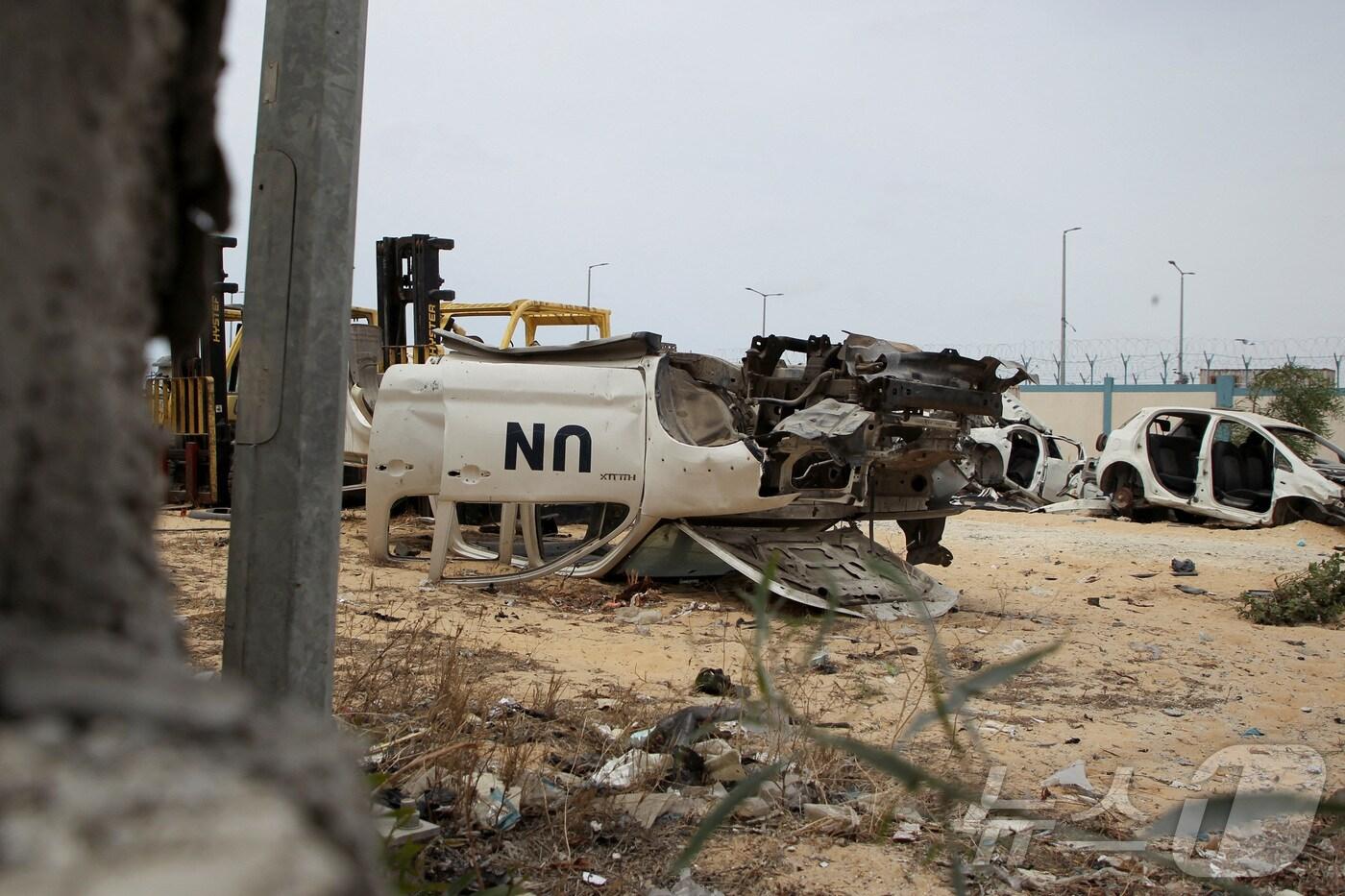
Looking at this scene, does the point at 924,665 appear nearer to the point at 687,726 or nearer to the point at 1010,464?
the point at 687,726

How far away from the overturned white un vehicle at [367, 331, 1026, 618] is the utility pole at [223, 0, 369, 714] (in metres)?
4.71

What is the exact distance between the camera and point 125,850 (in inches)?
19.2

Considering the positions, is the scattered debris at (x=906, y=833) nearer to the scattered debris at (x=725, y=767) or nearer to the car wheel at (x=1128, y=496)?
the scattered debris at (x=725, y=767)

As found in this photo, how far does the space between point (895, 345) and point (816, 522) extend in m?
1.48

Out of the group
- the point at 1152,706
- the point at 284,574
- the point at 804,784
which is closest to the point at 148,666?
the point at 284,574

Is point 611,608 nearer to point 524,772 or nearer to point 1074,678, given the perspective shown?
point 1074,678

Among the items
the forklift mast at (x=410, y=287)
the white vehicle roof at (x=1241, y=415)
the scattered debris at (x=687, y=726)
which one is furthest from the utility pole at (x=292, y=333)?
the white vehicle roof at (x=1241, y=415)

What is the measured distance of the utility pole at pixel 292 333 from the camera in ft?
9.22

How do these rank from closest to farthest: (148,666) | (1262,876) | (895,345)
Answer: (148,666) < (1262,876) < (895,345)

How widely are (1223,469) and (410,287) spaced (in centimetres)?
1097

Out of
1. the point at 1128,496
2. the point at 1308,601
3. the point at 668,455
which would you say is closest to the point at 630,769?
the point at 668,455

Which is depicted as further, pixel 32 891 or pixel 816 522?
pixel 816 522

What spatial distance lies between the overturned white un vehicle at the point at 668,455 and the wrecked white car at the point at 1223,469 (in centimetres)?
781

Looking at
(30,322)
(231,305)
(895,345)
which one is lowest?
(30,322)
